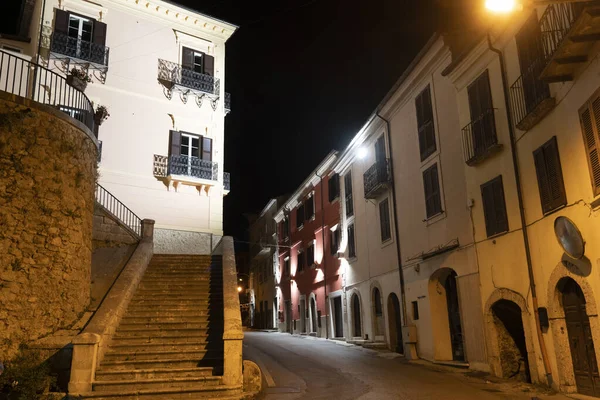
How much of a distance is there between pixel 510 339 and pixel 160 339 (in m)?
8.97

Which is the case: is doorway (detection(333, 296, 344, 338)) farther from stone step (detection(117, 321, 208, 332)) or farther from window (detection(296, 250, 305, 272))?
stone step (detection(117, 321, 208, 332))

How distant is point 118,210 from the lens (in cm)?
1975

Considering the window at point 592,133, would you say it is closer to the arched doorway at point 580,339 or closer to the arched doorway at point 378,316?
the arched doorway at point 580,339

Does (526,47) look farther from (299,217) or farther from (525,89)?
(299,217)

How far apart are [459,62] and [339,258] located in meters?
13.1

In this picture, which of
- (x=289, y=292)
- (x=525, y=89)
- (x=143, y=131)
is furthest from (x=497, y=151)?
(x=289, y=292)

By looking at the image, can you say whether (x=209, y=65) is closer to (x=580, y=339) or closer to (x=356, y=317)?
(x=356, y=317)

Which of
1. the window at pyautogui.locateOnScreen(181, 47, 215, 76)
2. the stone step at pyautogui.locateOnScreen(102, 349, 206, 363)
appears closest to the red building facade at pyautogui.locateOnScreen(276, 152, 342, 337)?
the window at pyautogui.locateOnScreen(181, 47, 215, 76)

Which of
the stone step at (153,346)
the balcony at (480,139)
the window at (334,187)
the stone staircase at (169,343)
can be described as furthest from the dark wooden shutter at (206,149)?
the stone step at (153,346)

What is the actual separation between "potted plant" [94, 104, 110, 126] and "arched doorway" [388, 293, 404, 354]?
46.1ft

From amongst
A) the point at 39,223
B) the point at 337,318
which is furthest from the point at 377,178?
the point at 39,223

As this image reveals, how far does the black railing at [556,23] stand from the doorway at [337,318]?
1776 cm

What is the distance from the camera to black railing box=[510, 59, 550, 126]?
10414 millimetres

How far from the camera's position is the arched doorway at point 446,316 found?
15.4 meters
